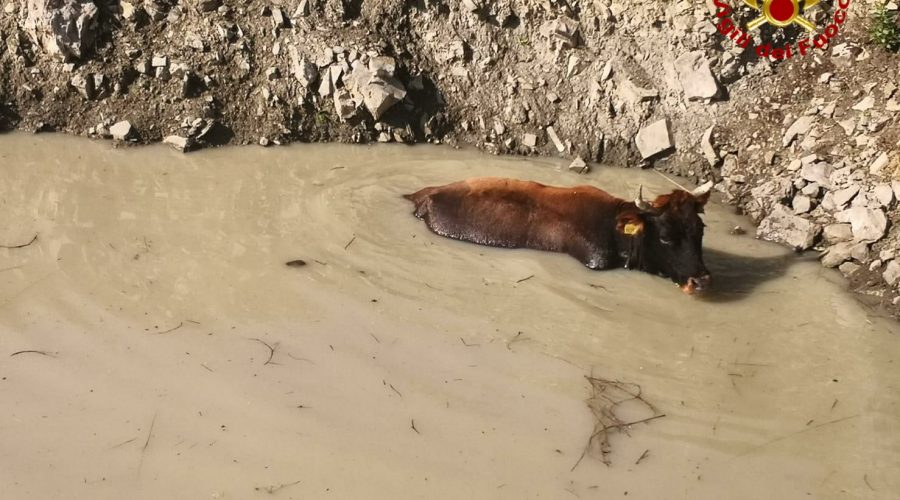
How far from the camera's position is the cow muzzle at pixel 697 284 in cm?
725

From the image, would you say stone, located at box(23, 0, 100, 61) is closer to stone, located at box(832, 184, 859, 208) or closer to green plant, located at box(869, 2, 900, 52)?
stone, located at box(832, 184, 859, 208)

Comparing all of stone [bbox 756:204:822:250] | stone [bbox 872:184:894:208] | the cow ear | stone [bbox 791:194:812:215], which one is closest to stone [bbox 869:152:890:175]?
stone [bbox 872:184:894:208]

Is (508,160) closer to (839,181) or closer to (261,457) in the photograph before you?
(839,181)

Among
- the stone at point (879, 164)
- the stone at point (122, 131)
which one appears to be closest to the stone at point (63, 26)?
the stone at point (122, 131)

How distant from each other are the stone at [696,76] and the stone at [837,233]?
93.3 inches

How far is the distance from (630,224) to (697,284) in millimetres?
802

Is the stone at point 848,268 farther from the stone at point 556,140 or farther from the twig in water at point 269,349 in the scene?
the twig in water at point 269,349

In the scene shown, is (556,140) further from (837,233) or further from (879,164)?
(879,164)

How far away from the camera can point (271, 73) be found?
10.4m

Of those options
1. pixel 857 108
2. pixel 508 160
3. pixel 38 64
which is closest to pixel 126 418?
pixel 508 160

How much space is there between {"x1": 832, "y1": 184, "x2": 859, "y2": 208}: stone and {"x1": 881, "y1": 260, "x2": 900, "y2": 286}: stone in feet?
3.00

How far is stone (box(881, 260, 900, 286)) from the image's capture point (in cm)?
728

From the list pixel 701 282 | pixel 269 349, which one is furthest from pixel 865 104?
pixel 269 349

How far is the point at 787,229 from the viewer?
8.23 m
